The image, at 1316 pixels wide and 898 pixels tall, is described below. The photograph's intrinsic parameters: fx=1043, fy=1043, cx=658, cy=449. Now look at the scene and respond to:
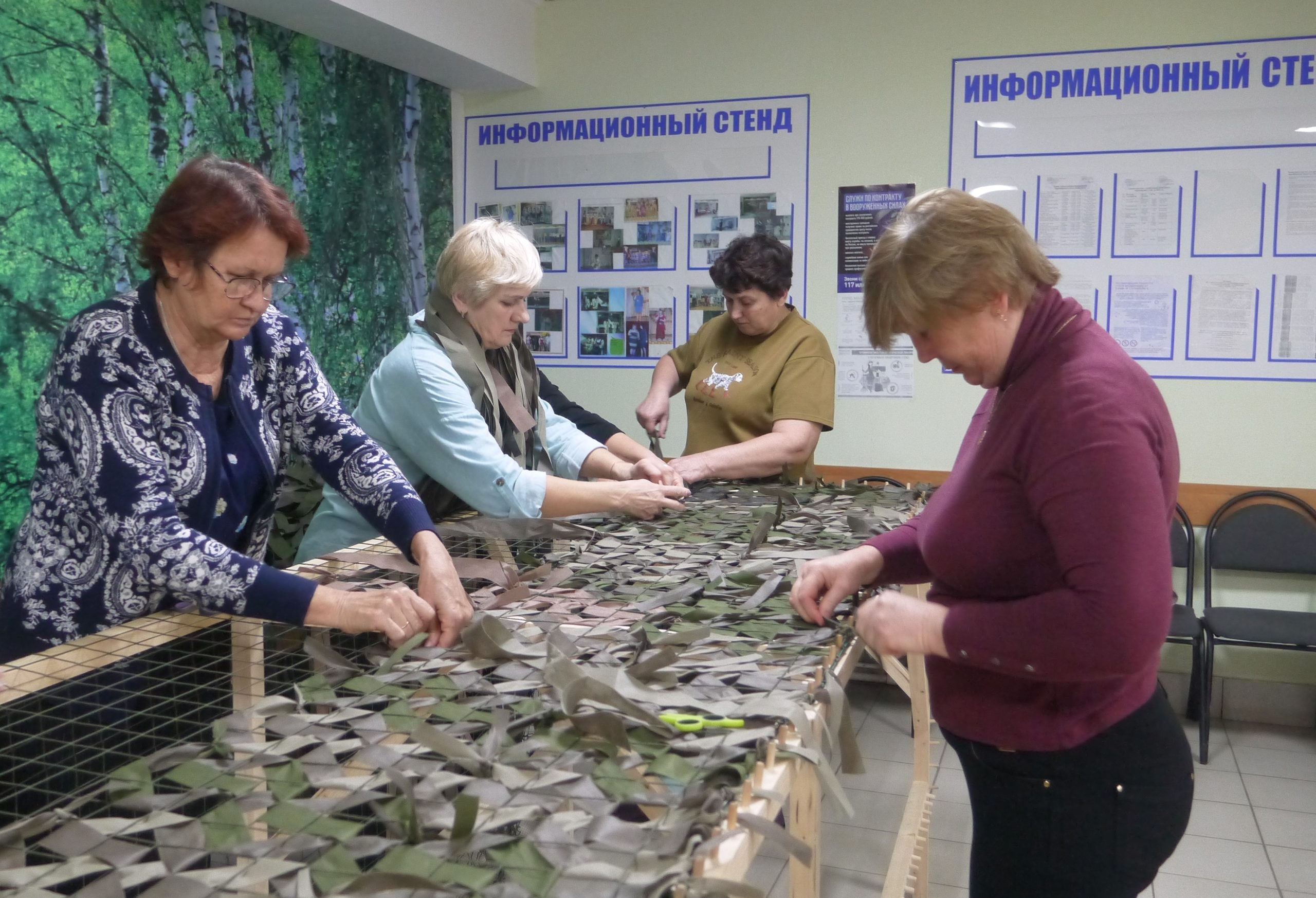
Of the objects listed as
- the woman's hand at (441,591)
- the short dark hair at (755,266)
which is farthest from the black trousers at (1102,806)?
the short dark hair at (755,266)

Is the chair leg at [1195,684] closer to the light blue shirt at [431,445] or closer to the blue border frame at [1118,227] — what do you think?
the blue border frame at [1118,227]

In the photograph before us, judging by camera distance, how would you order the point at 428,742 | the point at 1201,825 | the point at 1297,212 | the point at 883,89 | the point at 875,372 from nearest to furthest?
the point at 428,742
the point at 1201,825
the point at 1297,212
the point at 883,89
the point at 875,372

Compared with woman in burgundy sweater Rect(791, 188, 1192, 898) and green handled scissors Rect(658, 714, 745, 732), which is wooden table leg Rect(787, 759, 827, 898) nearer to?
green handled scissors Rect(658, 714, 745, 732)

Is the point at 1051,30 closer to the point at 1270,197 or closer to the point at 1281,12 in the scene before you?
the point at 1281,12

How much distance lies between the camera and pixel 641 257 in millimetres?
4551

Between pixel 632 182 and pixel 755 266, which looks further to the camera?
pixel 632 182

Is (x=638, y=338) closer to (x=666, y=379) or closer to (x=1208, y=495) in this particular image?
(x=666, y=379)

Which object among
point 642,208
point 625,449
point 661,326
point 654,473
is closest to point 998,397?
point 654,473

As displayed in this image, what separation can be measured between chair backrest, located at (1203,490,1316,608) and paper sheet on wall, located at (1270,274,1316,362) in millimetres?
511

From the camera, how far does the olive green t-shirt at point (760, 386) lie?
317 cm

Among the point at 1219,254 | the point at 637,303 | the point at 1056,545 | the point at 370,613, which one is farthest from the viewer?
the point at 637,303

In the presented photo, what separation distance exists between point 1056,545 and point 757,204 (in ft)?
11.0

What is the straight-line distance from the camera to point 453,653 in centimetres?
142

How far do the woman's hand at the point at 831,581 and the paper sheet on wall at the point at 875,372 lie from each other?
2602mm
